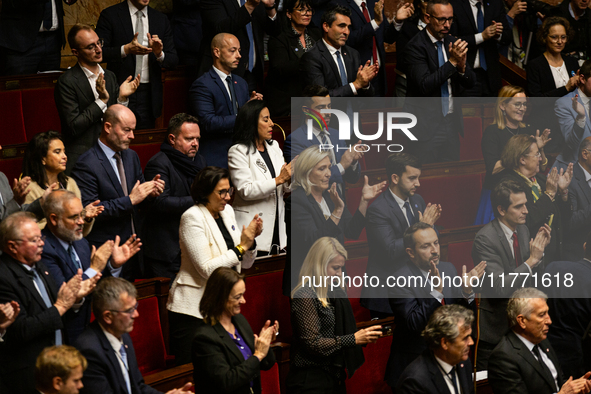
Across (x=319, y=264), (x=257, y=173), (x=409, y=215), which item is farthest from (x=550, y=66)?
(x=319, y=264)

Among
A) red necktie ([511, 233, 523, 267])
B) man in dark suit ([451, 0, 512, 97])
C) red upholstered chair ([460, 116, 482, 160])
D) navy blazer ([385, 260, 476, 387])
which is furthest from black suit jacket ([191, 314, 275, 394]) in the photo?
man in dark suit ([451, 0, 512, 97])

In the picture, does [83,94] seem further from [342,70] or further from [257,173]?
[342,70]

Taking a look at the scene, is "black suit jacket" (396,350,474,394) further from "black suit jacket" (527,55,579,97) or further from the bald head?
"black suit jacket" (527,55,579,97)

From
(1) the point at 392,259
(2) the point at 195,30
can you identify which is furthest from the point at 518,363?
(2) the point at 195,30

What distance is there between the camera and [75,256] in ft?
8.93

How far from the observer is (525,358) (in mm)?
2844

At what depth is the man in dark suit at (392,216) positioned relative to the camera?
3.24 metres

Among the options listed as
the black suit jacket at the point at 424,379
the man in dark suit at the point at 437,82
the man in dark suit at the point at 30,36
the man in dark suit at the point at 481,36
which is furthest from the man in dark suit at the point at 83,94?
the man in dark suit at the point at 481,36

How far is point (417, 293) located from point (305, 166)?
73cm

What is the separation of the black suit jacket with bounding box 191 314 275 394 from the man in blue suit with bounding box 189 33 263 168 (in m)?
1.67

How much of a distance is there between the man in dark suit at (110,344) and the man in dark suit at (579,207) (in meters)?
2.23

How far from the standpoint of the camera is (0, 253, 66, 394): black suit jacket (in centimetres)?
237

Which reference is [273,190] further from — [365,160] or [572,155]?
[572,155]

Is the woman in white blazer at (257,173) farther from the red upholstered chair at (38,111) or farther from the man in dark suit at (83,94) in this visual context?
the red upholstered chair at (38,111)
